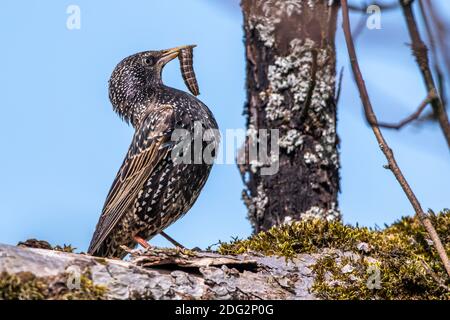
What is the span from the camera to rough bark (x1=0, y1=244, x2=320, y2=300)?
3477mm

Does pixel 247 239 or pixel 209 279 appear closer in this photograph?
pixel 209 279

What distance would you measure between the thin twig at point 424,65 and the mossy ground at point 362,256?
6.90ft

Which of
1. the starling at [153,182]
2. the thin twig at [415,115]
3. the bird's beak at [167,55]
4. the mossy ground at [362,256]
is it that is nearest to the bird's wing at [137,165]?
the starling at [153,182]

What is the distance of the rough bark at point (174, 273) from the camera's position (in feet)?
11.4

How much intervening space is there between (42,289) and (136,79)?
3.72 meters

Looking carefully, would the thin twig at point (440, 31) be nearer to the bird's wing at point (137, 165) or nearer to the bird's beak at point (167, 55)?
the bird's wing at point (137, 165)

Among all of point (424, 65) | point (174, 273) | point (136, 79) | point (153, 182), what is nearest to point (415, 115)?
point (424, 65)

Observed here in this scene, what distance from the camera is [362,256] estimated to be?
14.2 ft

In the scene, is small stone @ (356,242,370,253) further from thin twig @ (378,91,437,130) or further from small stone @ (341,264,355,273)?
thin twig @ (378,91,437,130)

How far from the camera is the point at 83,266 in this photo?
359 centimetres

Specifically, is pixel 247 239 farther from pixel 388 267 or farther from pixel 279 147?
pixel 279 147

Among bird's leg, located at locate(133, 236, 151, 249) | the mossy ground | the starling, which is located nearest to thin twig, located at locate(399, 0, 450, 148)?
the mossy ground
